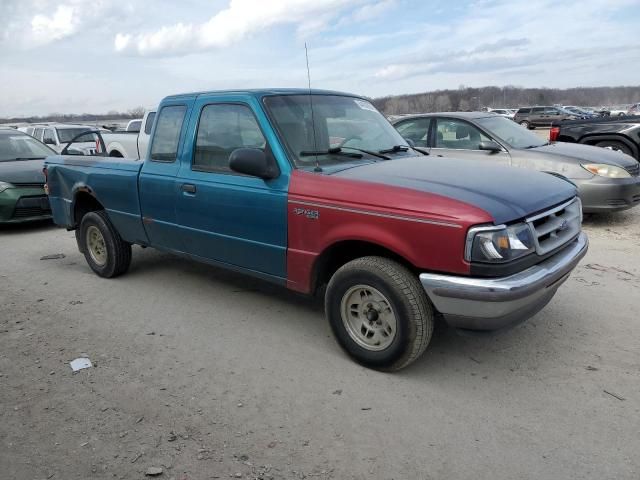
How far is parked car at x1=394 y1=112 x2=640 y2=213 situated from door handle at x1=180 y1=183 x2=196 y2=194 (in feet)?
13.2

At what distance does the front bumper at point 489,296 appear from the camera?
120 inches

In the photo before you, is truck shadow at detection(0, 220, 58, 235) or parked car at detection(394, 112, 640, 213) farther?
truck shadow at detection(0, 220, 58, 235)

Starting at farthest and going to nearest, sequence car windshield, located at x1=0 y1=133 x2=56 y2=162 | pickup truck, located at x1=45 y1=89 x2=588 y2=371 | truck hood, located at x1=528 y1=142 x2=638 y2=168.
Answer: car windshield, located at x1=0 y1=133 x2=56 y2=162 → truck hood, located at x1=528 y1=142 x2=638 y2=168 → pickup truck, located at x1=45 y1=89 x2=588 y2=371

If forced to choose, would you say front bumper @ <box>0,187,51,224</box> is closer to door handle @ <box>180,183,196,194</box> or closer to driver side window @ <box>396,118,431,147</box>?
door handle @ <box>180,183,196,194</box>

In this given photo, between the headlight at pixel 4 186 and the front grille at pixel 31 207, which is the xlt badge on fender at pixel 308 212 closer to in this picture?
the front grille at pixel 31 207

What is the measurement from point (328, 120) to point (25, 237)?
6178 mm

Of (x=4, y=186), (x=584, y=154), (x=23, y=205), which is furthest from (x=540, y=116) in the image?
(x=4, y=186)

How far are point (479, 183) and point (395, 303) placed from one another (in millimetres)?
975

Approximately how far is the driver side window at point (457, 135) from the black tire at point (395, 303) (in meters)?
4.99

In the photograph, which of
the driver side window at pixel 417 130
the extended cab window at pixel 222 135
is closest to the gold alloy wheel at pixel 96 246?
the extended cab window at pixel 222 135

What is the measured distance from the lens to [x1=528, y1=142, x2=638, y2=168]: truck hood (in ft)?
24.3

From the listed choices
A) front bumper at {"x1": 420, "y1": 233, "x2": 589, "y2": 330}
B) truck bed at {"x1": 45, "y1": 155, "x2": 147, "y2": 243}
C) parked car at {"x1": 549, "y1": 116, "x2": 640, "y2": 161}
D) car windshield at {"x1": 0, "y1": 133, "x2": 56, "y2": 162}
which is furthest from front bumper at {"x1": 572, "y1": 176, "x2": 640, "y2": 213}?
car windshield at {"x1": 0, "y1": 133, "x2": 56, "y2": 162}

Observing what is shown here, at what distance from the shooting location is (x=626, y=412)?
10.2 ft

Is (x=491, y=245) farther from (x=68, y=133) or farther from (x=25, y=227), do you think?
(x=68, y=133)
